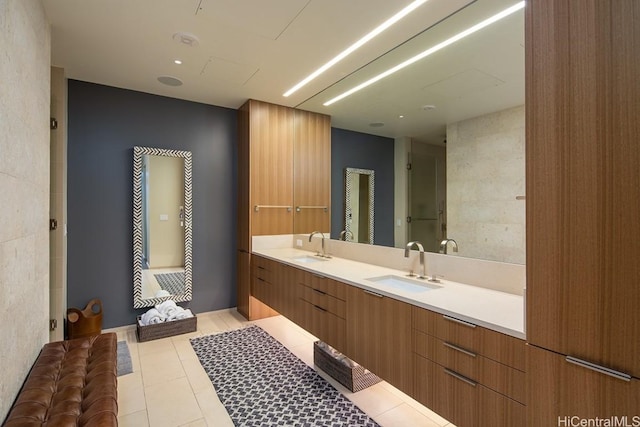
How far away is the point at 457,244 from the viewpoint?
220cm

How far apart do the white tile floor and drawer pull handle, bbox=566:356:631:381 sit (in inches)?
46.6

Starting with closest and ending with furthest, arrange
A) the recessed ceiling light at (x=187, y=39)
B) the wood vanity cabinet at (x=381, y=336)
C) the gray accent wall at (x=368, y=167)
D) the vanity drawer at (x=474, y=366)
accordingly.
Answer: the vanity drawer at (x=474, y=366) → the wood vanity cabinet at (x=381, y=336) → the recessed ceiling light at (x=187, y=39) → the gray accent wall at (x=368, y=167)

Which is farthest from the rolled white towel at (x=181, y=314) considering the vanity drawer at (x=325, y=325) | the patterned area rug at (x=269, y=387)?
the vanity drawer at (x=325, y=325)

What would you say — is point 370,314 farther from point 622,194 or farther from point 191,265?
point 191,265

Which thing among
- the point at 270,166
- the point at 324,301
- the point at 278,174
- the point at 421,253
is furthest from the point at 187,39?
the point at 421,253

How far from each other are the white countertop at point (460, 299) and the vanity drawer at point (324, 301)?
0.17 meters

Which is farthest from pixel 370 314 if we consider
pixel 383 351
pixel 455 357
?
pixel 455 357

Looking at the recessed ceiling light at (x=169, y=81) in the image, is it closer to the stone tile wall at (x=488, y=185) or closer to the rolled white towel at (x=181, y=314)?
the rolled white towel at (x=181, y=314)

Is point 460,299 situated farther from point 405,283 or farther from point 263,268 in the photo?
point 263,268

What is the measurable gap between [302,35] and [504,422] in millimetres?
2712

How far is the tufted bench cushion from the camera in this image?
50.4 inches

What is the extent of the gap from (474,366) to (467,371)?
0.05 meters

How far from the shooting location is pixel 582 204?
1095 millimetres

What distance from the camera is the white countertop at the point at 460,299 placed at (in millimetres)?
1373
